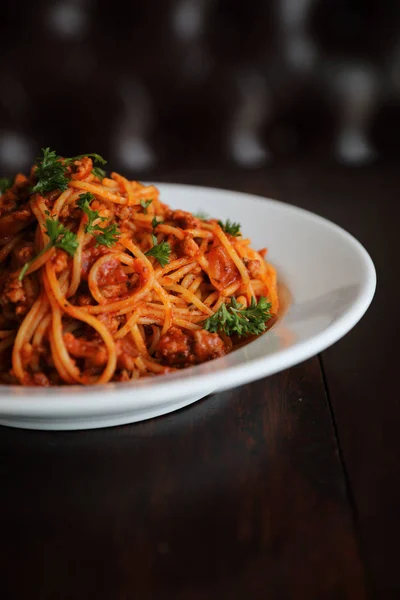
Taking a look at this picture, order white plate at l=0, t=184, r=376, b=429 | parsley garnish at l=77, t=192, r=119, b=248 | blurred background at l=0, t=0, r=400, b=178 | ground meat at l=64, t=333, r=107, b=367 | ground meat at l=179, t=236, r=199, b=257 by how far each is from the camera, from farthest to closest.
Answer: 1. blurred background at l=0, t=0, r=400, b=178
2. ground meat at l=179, t=236, r=199, b=257
3. parsley garnish at l=77, t=192, r=119, b=248
4. ground meat at l=64, t=333, r=107, b=367
5. white plate at l=0, t=184, r=376, b=429

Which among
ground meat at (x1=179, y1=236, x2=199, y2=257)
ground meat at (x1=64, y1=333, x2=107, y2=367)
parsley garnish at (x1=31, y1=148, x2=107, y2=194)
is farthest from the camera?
ground meat at (x1=179, y1=236, x2=199, y2=257)

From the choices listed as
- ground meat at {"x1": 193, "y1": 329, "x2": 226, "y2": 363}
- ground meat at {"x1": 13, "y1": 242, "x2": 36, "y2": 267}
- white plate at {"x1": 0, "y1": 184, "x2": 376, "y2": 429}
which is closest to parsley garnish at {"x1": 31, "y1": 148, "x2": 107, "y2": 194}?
ground meat at {"x1": 13, "y1": 242, "x2": 36, "y2": 267}

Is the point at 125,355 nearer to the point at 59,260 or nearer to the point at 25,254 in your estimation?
the point at 59,260

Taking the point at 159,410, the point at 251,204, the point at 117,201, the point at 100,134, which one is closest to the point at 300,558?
the point at 159,410

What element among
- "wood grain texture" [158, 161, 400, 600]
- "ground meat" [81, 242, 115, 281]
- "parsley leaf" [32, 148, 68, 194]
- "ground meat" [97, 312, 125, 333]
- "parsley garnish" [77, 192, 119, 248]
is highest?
"parsley leaf" [32, 148, 68, 194]

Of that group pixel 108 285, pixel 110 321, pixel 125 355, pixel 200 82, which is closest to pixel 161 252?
pixel 108 285

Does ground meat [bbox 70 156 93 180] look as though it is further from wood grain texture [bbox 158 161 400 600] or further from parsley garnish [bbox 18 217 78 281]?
wood grain texture [bbox 158 161 400 600]

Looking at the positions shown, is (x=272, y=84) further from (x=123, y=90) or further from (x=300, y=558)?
(x=300, y=558)
